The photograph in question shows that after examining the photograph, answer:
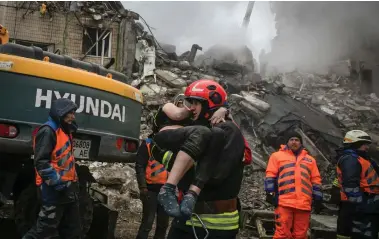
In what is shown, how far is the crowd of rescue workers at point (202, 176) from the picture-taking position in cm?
229

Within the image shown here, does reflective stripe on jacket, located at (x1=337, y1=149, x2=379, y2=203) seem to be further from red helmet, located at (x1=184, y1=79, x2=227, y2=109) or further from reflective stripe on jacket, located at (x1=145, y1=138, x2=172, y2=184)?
red helmet, located at (x1=184, y1=79, x2=227, y2=109)

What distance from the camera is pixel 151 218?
4605 mm

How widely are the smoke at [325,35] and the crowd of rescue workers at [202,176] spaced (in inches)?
688

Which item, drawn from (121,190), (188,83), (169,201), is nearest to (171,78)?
(188,83)

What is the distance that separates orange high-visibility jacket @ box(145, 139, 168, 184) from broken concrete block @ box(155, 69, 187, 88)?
9.10 metres

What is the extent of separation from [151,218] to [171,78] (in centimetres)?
989

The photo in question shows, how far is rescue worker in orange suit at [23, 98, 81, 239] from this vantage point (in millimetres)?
3391

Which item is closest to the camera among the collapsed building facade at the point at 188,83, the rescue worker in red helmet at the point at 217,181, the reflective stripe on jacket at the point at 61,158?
the rescue worker in red helmet at the point at 217,181

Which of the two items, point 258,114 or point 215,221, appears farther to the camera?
point 258,114

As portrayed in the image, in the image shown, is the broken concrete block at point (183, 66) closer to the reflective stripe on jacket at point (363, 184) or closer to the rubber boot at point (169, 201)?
the reflective stripe on jacket at point (363, 184)

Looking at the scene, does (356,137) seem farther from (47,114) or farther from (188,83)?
(188,83)

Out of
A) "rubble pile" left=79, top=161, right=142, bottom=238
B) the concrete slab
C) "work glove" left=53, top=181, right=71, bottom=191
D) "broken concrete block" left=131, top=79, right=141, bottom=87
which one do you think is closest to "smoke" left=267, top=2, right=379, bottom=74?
"broken concrete block" left=131, top=79, right=141, bottom=87

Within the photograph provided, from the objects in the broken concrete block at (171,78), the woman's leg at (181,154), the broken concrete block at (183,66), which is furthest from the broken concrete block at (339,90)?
the woman's leg at (181,154)

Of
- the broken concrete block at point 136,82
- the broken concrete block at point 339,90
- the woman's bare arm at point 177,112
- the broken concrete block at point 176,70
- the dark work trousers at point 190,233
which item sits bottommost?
the dark work trousers at point 190,233
